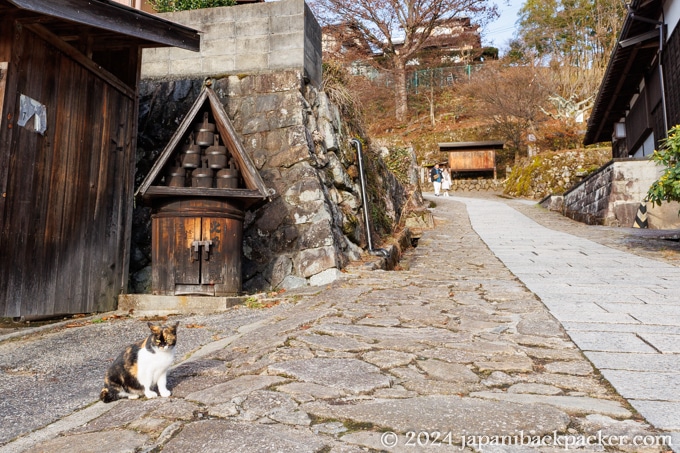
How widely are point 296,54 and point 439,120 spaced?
32798 mm

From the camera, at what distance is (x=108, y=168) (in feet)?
20.4

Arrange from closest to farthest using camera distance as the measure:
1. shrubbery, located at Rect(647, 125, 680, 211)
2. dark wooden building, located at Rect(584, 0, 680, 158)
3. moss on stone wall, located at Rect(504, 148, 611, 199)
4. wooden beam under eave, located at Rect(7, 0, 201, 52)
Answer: wooden beam under eave, located at Rect(7, 0, 201, 52)
shrubbery, located at Rect(647, 125, 680, 211)
dark wooden building, located at Rect(584, 0, 680, 158)
moss on stone wall, located at Rect(504, 148, 611, 199)

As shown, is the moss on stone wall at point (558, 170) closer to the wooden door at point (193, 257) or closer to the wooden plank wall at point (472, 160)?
the wooden plank wall at point (472, 160)

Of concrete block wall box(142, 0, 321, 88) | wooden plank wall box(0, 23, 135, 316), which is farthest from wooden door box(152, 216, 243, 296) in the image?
concrete block wall box(142, 0, 321, 88)

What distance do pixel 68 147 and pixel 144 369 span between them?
3.88m

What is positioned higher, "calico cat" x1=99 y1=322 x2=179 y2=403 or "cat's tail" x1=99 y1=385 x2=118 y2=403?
"calico cat" x1=99 y1=322 x2=179 y2=403

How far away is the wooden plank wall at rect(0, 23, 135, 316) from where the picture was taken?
4.70 m

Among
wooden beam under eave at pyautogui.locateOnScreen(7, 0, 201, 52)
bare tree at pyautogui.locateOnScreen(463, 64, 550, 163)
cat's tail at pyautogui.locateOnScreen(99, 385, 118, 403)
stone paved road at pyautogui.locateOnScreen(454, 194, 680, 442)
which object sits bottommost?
cat's tail at pyautogui.locateOnScreen(99, 385, 118, 403)

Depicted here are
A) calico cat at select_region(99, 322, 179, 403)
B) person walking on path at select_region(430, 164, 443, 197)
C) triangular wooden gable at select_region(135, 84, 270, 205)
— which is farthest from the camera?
person walking on path at select_region(430, 164, 443, 197)

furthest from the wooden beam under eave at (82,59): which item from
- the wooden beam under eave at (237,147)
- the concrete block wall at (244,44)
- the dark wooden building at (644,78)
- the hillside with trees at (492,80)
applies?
the hillside with trees at (492,80)

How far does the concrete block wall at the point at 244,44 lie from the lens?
795 centimetres

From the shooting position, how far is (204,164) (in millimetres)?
6523

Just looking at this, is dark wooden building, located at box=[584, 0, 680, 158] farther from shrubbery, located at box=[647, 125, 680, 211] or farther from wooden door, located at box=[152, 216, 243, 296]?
wooden door, located at box=[152, 216, 243, 296]

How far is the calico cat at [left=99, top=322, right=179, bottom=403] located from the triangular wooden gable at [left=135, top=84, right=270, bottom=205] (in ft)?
11.1
